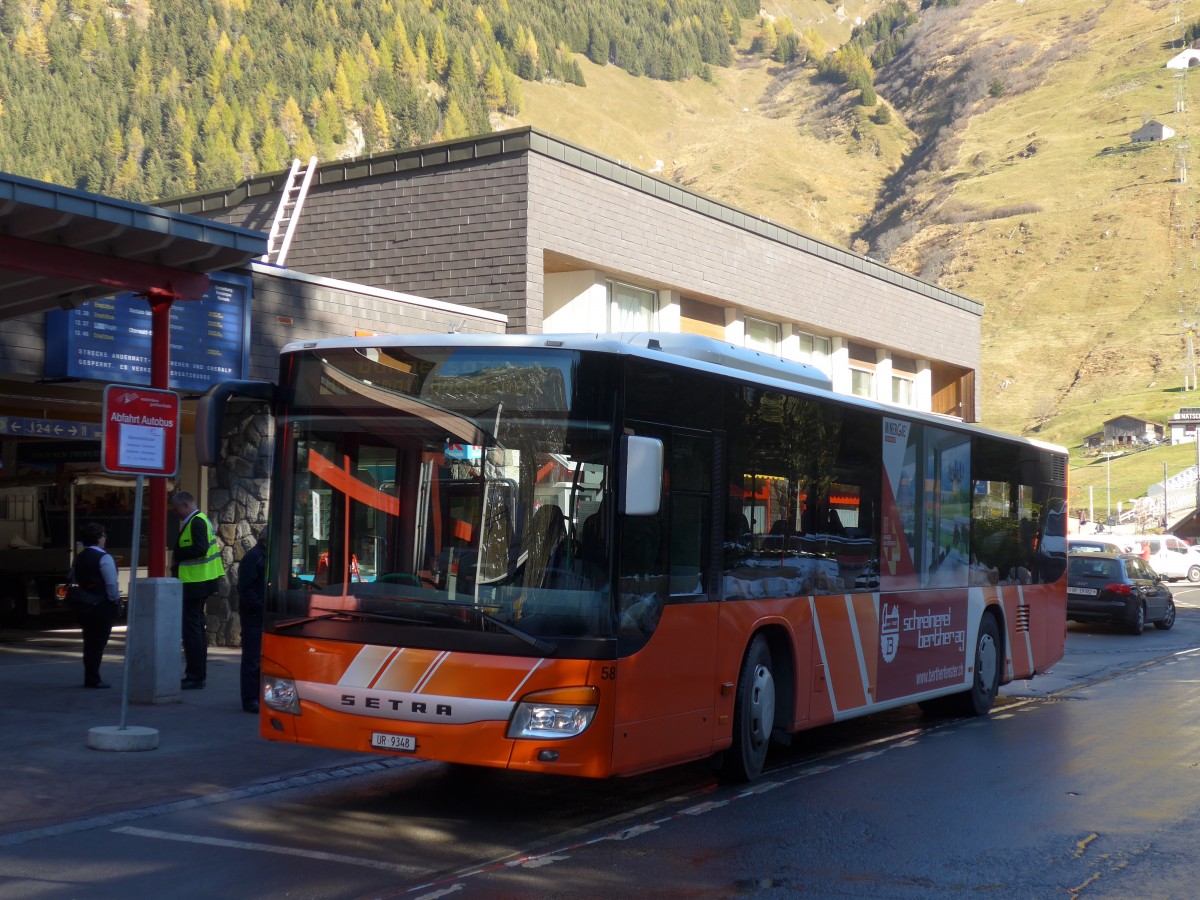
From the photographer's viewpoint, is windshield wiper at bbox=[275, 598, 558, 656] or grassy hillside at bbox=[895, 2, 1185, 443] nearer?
windshield wiper at bbox=[275, 598, 558, 656]

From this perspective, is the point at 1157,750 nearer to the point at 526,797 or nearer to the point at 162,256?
the point at 526,797

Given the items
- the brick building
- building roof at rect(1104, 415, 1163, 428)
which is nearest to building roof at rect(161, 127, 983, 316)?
the brick building

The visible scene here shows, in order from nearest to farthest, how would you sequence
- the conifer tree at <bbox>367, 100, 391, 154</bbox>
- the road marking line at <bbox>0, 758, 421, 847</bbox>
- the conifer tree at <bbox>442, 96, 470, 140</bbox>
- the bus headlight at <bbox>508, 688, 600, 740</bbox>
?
1. the bus headlight at <bbox>508, 688, 600, 740</bbox>
2. the road marking line at <bbox>0, 758, 421, 847</bbox>
3. the conifer tree at <bbox>367, 100, 391, 154</bbox>
4. the conifer tree at <bbox>442, 96, 470, 140</bbox>

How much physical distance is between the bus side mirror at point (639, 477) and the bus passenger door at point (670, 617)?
0.18 meters

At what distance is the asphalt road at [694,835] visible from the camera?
6.45 metres

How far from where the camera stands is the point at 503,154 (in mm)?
18156

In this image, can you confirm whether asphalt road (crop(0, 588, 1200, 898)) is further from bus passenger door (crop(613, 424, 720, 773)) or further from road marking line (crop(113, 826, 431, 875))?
bus passenger door (crop(613, 424, 720, 773))

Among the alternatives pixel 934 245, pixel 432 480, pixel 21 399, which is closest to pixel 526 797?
pixel 432 480

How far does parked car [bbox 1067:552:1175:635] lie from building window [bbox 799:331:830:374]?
6023 mm

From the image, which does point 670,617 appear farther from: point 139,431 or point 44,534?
point 44,534

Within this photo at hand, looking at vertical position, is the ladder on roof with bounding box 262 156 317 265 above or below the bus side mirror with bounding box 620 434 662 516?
above

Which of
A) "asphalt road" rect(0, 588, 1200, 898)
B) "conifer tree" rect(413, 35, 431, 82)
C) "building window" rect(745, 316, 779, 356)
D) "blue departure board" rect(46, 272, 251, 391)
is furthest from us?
"conifer tree" rect(413, 35, 431, 82)

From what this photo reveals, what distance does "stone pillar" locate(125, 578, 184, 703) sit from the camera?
37.5 feet

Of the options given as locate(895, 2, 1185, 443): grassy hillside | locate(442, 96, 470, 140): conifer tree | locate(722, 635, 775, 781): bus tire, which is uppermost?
locate(442, 96, 470, 140): conifer tree
